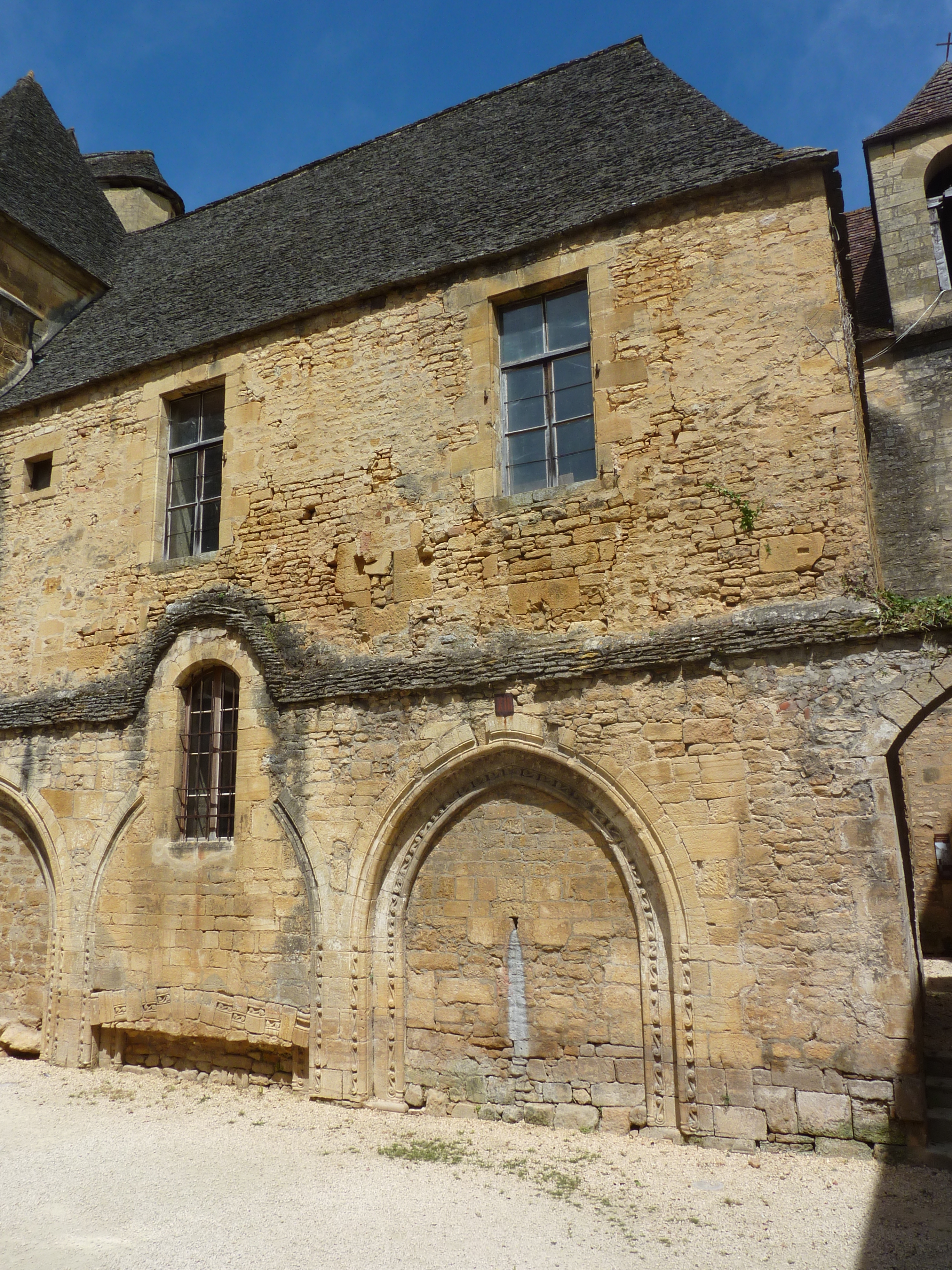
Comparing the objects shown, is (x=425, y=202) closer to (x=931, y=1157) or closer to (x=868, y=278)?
(x=868, y=278)

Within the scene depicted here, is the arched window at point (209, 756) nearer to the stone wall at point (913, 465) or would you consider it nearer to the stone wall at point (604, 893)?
the stone wall at point (604, 893)

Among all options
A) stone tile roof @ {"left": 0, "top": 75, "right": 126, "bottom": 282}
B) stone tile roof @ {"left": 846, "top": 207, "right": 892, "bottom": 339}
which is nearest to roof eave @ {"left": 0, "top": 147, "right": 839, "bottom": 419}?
stone tile roof @ {"left": 0, "top": 75, "right": 126, "bottom": 282}

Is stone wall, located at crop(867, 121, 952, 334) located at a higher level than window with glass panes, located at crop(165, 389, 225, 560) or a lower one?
higher

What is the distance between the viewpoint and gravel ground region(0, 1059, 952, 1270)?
4.36 m

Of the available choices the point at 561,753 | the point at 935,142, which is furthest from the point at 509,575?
the point at 935,142

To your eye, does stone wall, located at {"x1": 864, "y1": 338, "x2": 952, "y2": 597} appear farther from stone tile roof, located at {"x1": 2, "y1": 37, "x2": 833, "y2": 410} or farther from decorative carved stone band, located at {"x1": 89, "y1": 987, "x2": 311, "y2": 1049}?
decorative carved stone band, located at {"x1": 89, "y1": 987, "x2": 311, "y2": 1049}

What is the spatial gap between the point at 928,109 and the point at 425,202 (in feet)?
27.0

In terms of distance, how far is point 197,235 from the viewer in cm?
1202

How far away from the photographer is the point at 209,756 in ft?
26.7

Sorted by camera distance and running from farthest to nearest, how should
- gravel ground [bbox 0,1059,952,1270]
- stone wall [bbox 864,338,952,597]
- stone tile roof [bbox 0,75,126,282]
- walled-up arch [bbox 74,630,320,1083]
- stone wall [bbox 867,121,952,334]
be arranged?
stone wall [bbox 867,121,952,334] → stone tile roof [bbox 0,75,126,282] → stone wall [bbox 864,338,952,597] → walled-up arch [bbox 74,630,320,1083] → gravel ground [bbox 0,1059,952,1270]

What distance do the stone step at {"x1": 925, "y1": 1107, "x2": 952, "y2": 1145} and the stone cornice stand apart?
2.87 meters

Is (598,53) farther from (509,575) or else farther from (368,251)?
(509,575)

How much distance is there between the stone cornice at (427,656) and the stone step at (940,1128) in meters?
2.87

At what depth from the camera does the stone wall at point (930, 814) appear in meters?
10.6
